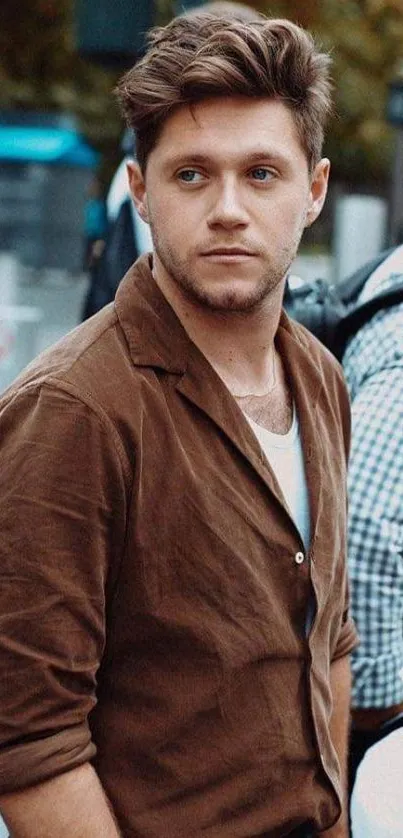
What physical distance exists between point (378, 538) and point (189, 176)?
42.2 inches

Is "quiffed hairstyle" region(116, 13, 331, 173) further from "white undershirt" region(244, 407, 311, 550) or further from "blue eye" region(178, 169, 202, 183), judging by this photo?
"white undershirt" region(244, 407, 311, 550)

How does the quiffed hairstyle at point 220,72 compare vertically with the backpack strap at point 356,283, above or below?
above

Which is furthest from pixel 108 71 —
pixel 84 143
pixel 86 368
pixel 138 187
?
pixel 86 368

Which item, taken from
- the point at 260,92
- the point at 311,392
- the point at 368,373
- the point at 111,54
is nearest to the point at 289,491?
the point at 311,392

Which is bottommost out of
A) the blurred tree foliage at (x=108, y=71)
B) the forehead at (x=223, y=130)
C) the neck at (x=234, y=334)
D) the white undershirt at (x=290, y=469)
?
the blurred tree foliage at (x=108, y=71)

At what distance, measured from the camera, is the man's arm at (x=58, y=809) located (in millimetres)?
2143

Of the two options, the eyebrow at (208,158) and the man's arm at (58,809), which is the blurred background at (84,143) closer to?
the eyebrow at (208,158)

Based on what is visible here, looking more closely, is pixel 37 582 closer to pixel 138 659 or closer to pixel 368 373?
pixel 138 659

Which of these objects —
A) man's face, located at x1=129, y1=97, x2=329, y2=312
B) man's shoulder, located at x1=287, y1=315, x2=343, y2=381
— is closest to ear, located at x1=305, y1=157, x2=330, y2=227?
man's face, located at x1=129, y1=97, x2=329, y2=312

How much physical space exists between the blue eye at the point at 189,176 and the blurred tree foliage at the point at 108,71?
43.0 ft

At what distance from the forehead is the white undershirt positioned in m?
0.40

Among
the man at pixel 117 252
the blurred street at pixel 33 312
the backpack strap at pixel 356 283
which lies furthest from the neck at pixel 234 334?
the blurred street at pixel 33 312

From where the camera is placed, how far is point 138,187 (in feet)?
8.00

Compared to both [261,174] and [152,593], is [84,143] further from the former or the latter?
[152,593]
